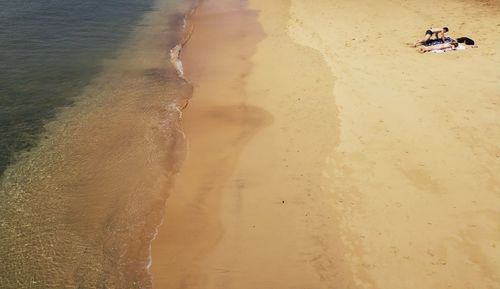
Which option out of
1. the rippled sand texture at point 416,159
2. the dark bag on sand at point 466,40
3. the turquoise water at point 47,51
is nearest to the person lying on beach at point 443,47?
the dark bag on sand at point 466,40

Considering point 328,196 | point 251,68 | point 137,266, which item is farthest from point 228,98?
point 137,266

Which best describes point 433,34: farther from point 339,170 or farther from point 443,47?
point 339,170

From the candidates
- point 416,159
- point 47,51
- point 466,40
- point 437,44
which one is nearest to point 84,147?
point 47,51

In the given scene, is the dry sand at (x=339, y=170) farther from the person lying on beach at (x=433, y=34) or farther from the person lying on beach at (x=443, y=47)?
the person lying on beach at (x=433, y=34)

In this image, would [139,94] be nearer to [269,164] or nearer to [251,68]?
[251,68]

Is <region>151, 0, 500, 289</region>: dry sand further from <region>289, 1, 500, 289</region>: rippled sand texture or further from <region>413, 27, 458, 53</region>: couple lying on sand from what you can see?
<region>413, 27, 458, 53</region>: couple lying on sand
